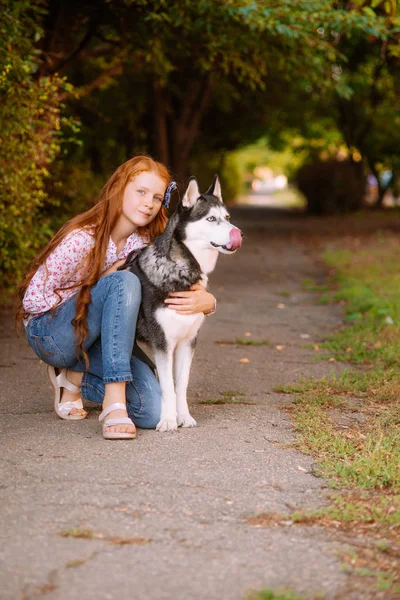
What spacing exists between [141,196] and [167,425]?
1.33 meters

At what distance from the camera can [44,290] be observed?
15.0 ft

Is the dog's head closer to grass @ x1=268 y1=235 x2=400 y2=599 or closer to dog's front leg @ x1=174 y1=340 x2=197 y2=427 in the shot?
dog's front leg @ x1=174 y1=340 x2=197 y2=427

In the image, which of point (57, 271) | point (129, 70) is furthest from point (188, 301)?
point (129, 70)

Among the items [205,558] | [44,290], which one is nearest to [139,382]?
[44,290]

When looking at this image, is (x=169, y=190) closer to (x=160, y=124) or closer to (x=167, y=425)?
(x=167, y=425)

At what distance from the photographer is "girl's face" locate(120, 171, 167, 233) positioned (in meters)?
4.62

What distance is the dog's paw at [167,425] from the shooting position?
443 centimetres

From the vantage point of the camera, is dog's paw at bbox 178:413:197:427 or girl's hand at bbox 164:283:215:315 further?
dog's paw at bbox 178:413:197:427

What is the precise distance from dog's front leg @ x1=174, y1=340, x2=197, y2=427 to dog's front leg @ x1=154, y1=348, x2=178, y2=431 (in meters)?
0.09

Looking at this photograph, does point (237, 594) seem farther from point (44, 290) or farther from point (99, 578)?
point (44, 290)

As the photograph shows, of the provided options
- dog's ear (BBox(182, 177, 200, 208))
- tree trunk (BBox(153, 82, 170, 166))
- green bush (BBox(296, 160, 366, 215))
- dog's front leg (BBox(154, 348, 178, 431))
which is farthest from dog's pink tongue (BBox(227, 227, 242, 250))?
green bush (BBox(296, 160, 366, 215))

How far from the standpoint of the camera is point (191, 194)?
14.1 feet

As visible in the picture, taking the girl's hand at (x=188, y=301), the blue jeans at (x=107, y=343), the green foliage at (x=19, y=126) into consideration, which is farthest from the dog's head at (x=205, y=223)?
the green foliage at (x=19, y=126)

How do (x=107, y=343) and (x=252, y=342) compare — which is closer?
(x=107, y=343)
